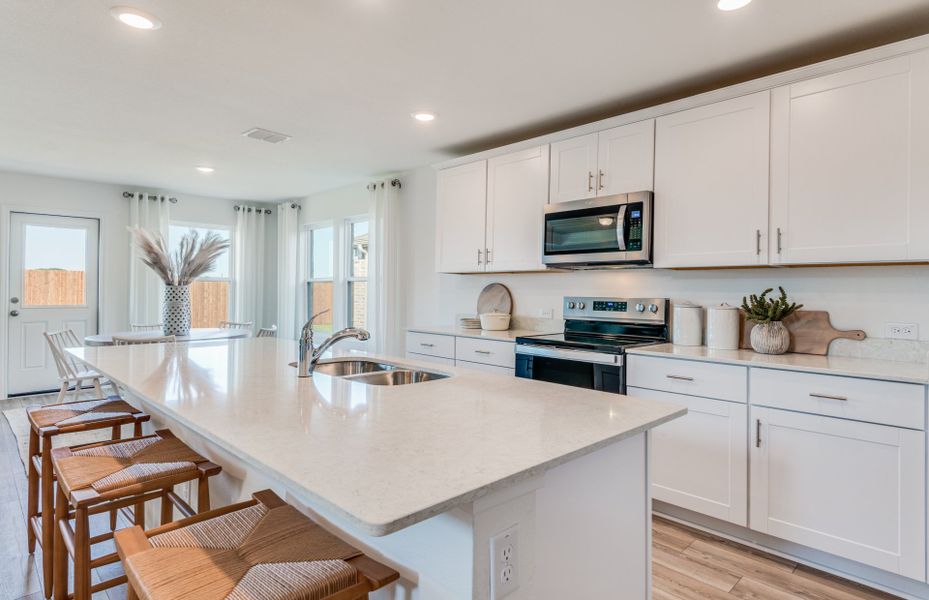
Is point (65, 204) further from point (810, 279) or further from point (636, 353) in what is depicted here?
point (810, 279)

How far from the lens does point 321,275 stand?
6266 mm

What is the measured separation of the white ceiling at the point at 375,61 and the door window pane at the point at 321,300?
236cm

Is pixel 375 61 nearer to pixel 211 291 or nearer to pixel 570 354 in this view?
pixel 570 354

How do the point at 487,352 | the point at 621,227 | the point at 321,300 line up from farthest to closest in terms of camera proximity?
the point at 321,300
the point at 487,352
the point at 621,227

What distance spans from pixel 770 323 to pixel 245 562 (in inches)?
99.8

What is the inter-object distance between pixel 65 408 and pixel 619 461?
228 centimetres

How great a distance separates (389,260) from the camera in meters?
4.91

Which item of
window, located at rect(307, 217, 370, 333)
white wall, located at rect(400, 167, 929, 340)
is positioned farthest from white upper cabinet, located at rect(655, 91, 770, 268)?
window, located at rect(307, 217, 370, 333)

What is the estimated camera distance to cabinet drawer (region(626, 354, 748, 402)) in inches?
93.1

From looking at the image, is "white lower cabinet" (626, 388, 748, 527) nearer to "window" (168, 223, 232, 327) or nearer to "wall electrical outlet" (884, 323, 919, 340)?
"wall electrical outlet" (884, 323, 919, 340)

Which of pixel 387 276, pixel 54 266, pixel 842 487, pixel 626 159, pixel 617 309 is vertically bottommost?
pixel 842 487

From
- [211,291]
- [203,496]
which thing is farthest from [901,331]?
[211,291]

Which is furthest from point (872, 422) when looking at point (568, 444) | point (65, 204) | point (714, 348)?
point (65, 204)

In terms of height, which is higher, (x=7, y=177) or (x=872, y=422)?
(x=7, y=177)
